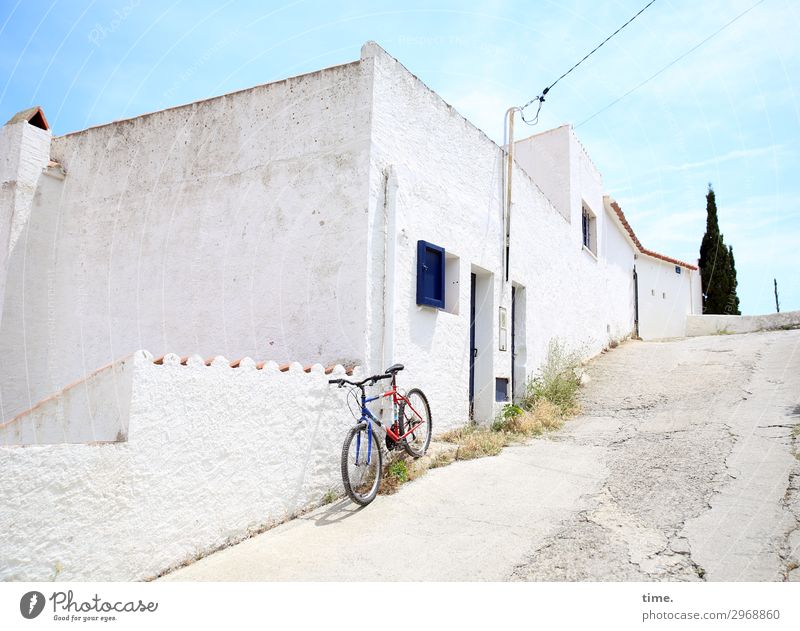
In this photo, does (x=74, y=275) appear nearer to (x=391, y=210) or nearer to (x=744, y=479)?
(x=391, y=210)

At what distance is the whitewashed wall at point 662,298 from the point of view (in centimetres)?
2164

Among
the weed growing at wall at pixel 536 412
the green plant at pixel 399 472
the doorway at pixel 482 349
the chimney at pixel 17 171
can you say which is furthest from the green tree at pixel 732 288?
the chimney at pixel 17 171

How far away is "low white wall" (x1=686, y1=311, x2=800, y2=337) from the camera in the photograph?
1975cm

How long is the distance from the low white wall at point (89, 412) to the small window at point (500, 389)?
6.07 meters

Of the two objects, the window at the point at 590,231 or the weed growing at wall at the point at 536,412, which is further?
the window at the point at 590,231

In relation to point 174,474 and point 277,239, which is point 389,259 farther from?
point 174,474

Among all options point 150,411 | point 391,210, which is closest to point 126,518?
point 150,411

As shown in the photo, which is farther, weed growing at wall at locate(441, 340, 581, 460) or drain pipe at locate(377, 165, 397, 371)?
weed growing at wall at locate(441, 340, 581, 460)

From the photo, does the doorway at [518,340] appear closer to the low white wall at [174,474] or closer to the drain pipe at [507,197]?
the drain pipe at [507,197]

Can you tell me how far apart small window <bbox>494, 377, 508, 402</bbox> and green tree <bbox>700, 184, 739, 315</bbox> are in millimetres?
21001

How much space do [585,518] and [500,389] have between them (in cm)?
451

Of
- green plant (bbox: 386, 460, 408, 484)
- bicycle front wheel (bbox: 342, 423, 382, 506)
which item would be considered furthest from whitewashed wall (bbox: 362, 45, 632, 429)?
green plant (bbox: 386, 460, 408, 484)

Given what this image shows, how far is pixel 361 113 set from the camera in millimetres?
6633

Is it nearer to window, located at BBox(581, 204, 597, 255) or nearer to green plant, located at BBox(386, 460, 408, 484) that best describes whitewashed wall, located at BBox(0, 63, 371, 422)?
green plant, located at BBox(386, 460, 408, 484)
